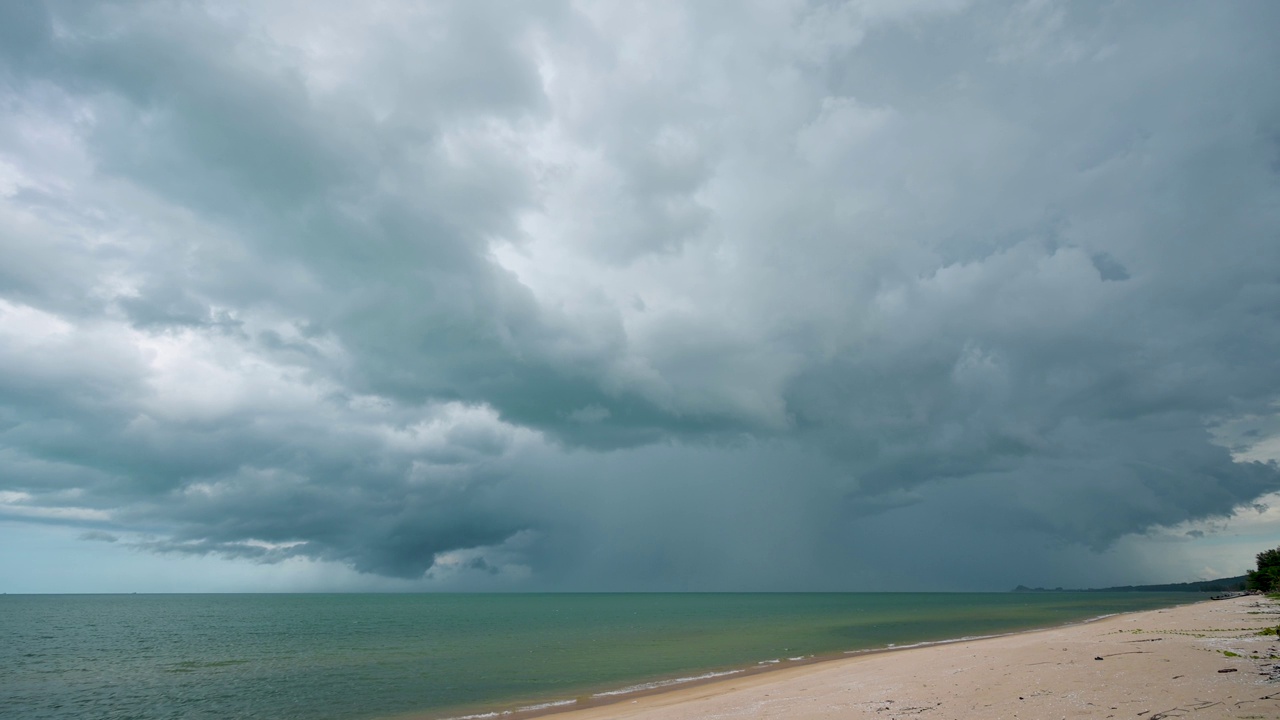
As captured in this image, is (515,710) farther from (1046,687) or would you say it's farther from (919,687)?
(1046,687)

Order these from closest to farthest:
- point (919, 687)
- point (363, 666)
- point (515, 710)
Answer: point (919, 687) → point (515, 710) → point (363, 666)

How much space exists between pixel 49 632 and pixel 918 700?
128851mm

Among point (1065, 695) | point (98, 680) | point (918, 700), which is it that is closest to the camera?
point (1065, 695)

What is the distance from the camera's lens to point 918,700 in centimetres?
2038

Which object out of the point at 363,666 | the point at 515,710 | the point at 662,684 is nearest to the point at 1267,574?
the point at 662,684

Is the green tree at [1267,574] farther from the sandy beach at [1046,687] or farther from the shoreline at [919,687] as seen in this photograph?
the sandy beach at [1046,687]

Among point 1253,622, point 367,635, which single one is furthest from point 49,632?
point 1253,622

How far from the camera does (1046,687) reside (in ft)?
63.2

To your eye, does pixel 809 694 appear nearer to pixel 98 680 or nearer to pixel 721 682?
pixel 721 682

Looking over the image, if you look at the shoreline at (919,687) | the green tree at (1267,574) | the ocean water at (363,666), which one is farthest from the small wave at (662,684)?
the green tree at (1267,574)

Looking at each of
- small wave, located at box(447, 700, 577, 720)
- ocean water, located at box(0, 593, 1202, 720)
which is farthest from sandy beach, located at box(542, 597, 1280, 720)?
ocean water, located at box(0, 593, 1202, 720)

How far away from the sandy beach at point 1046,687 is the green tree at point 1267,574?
66712 millimetres

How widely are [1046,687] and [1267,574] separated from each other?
101363 millimetres

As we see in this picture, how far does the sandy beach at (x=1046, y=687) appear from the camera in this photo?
1592 cm
